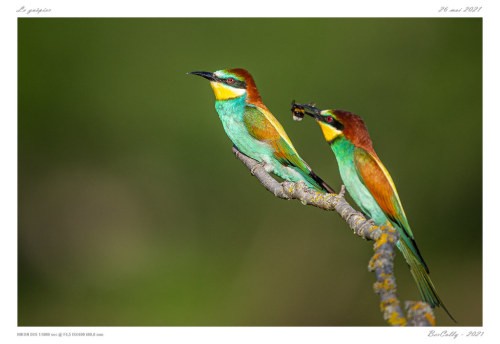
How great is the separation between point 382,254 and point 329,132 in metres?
0.71

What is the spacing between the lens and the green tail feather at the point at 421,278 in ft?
5.33

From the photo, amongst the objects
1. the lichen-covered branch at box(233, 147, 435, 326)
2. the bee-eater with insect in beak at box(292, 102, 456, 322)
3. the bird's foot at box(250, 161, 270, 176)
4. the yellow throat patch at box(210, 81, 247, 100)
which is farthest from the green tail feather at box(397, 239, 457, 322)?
the yellow throat patch at box(210, 81, 247, 100)

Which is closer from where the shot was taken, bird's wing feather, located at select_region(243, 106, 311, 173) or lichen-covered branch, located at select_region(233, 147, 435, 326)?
lichen-covered branch, located at select_region(233, 147, 435, 326)

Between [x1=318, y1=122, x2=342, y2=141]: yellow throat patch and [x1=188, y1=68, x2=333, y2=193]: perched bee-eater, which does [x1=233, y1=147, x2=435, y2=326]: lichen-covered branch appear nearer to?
[x1=318, y1=122, x2=342, y2=141]: yellow throat patch

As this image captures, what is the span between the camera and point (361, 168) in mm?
1823

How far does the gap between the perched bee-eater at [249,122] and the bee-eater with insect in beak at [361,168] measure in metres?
0.25

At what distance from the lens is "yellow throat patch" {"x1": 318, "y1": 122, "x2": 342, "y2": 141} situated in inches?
71.2

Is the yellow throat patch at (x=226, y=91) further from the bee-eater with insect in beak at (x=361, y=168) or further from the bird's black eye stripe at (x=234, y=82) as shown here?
the bee-eater with insect in beak at (x=361, y=168)

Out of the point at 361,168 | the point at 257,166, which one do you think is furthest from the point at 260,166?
the point at 361,168

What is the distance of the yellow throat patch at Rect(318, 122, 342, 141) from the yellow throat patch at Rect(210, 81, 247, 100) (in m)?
0.52

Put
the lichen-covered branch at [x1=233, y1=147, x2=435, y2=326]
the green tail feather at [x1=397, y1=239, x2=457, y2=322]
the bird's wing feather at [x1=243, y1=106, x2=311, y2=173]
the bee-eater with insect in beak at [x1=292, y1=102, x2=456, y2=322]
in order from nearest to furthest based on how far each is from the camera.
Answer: the lichen-covered branch at [x1=233, y1=147, x2=435, y2=326] → the green tail feather at [x1=397, y1=239, x2=457, y2=322] → the bee-eater with insect in beak at [x1=292, y1=102, x2=456, y2=322] → the bird's wing feather at [x1=243, y1=106, x2=311, y2=173]

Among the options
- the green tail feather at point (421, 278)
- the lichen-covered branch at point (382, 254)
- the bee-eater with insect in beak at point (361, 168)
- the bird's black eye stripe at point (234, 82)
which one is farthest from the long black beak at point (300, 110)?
the green tail feather at point (421, 278)

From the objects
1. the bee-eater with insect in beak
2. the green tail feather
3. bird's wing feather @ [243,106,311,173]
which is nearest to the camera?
the green tail feather

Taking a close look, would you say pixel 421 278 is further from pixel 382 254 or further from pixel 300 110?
pixel 300 110
